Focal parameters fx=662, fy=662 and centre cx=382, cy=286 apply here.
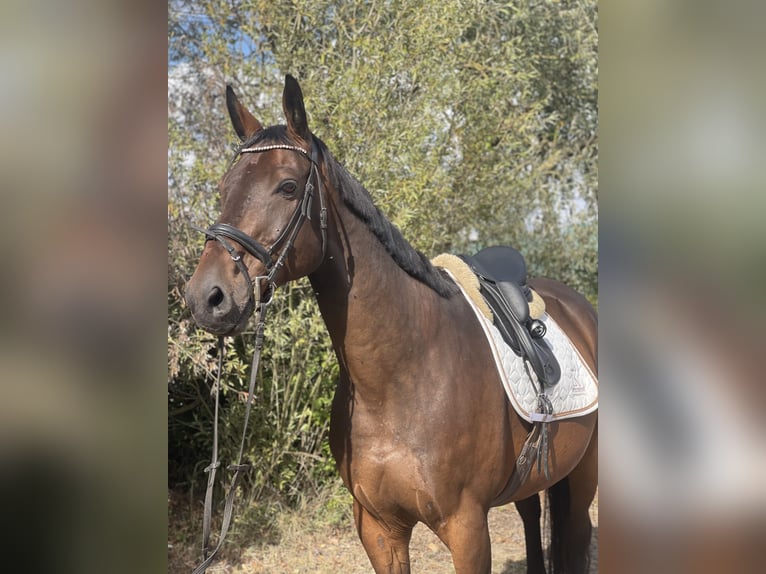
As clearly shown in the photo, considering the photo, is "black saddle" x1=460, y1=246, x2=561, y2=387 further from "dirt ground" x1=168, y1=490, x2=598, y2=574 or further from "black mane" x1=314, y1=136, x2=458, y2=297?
"dirt ground" x1=168, y1=490, x2=598, y2=574

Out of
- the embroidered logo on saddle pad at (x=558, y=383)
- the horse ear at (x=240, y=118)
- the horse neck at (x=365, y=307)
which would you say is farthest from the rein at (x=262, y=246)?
the embroidered logo on saddle pad at (x=558, y=383)

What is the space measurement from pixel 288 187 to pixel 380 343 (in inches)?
23.6

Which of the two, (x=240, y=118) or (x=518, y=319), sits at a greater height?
(x=240, y=118)

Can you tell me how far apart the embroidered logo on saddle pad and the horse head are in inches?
32.2

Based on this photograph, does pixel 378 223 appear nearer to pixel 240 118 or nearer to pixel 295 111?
pixel 295 111

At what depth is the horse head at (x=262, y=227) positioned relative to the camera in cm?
179

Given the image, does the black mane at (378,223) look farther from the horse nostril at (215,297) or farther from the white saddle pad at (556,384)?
the horse nostril at (215,297)

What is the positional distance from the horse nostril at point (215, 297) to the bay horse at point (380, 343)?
0.21 ft

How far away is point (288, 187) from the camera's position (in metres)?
1.95
